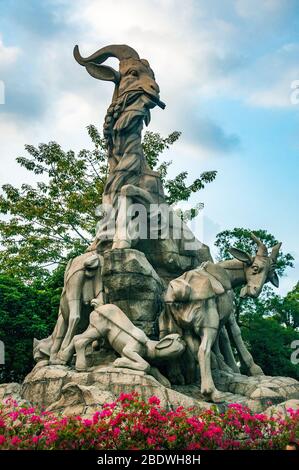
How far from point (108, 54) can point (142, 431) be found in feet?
27.4

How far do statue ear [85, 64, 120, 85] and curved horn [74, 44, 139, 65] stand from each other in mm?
236

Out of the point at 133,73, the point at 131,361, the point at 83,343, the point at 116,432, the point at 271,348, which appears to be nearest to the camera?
the point at 116,432

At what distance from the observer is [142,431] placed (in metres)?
6.52

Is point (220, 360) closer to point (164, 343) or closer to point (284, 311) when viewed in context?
point (164, 343)

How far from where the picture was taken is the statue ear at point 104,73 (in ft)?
Result: 40.0

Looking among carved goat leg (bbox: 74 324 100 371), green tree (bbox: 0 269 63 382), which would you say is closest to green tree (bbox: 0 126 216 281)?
green tree (bbox: 0 269 63 382)

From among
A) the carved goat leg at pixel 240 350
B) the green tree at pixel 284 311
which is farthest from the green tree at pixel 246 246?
the carved goat leg at pixel 240 350

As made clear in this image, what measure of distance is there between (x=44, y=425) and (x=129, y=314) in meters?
3.50

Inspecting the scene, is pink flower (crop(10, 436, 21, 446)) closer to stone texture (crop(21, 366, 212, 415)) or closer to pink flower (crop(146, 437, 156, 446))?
pink flower (crop(146, 437, 156, 446))

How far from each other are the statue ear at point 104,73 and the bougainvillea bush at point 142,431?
276 inches

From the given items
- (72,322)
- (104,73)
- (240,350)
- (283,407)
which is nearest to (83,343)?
(72,322)

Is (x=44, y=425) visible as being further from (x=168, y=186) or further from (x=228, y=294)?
(x=168, y=186)

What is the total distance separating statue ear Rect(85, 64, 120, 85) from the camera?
1220 centimetres

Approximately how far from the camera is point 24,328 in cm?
1827
